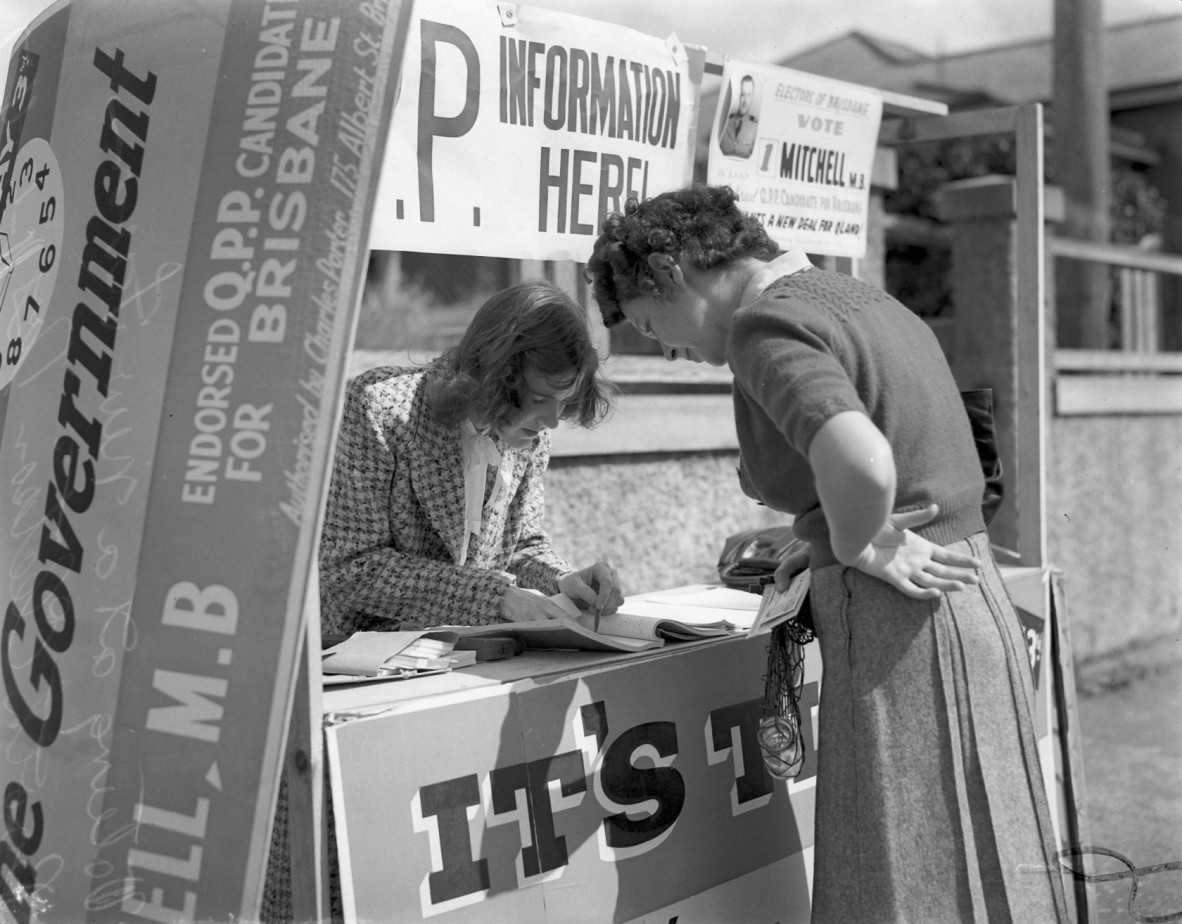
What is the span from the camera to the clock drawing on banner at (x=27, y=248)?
1919mm

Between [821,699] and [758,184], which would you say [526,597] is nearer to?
[821,699]

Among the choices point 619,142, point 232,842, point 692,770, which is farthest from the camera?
point 619,142

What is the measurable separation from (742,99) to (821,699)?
1923 mm

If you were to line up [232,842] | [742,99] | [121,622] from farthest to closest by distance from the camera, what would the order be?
1. [742,99]
2. [121,622]
3. [232,842]

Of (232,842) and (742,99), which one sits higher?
(742,99)

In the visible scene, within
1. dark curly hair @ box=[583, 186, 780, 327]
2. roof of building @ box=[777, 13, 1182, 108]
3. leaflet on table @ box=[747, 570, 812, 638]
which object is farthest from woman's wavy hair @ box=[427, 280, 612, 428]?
roof of building @ box=[777, 13, 1182, 108]

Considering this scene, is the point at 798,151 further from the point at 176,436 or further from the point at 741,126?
the point at 176,436

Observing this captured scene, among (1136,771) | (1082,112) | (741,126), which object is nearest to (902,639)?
(741,126)

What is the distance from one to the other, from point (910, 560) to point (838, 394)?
352 mm

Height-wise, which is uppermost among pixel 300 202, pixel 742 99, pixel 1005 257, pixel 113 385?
pixel 1005 257

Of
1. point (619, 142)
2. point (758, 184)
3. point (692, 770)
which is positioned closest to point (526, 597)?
point (692, 770)

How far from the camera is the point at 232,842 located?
5.34 ft

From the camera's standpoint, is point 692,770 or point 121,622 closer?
point 121,622

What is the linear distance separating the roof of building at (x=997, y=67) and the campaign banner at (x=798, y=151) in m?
9.40
